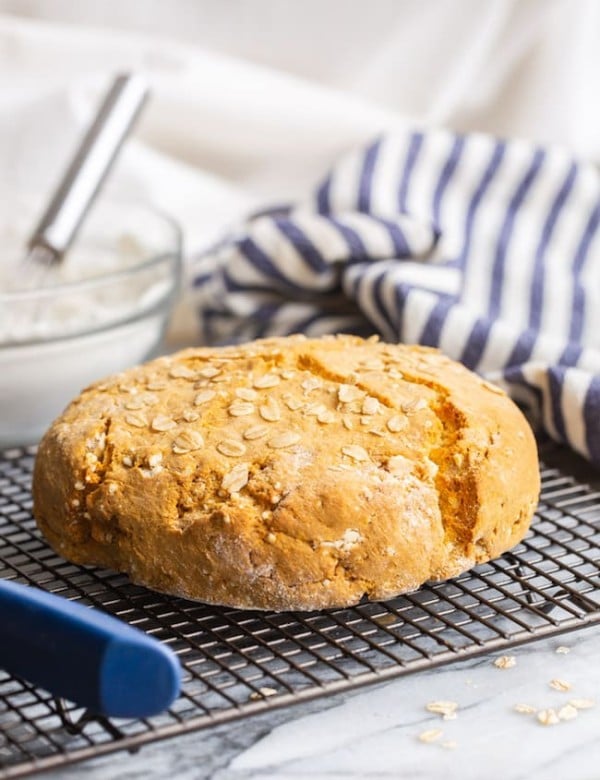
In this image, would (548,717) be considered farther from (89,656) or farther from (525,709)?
(89,656)

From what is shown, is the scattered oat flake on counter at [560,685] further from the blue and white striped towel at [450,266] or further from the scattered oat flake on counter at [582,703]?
the blue and white striped towel at [450,266]

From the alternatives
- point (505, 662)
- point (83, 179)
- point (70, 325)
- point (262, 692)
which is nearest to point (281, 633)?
point (262, 692)

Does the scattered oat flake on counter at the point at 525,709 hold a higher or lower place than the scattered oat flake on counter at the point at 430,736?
higher

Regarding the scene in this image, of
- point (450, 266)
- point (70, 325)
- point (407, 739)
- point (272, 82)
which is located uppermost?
point (272, 82)

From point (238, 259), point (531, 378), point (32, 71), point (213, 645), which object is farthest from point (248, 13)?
point (213, 645)

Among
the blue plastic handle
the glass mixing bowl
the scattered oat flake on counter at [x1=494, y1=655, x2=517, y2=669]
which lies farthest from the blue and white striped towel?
the blue plastic handle

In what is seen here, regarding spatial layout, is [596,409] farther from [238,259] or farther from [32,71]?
[32,71]

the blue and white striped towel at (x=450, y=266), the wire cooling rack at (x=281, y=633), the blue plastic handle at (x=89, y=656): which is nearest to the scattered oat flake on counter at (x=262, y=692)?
the wire cooling rack at (x=281, y=633)

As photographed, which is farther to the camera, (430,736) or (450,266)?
(450,266)
